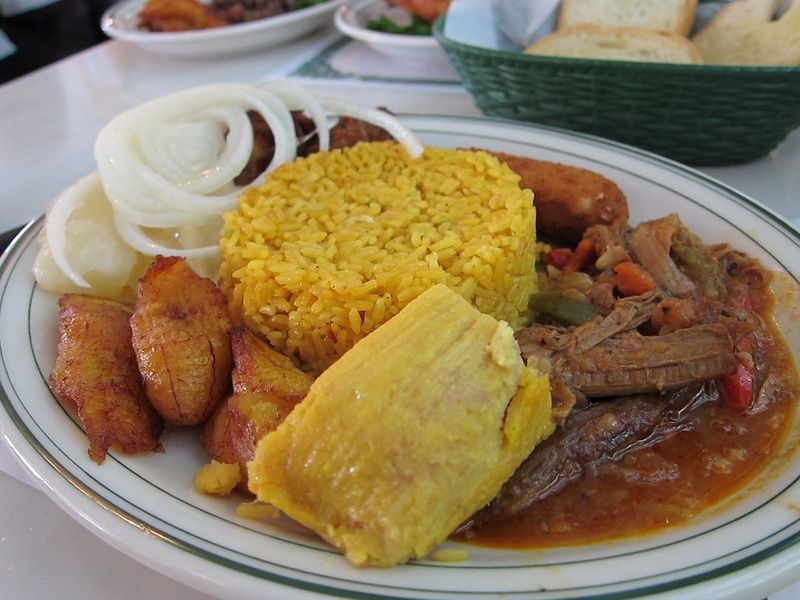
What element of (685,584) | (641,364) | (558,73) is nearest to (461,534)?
(685,584)

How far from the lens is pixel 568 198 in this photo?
97.4 inches

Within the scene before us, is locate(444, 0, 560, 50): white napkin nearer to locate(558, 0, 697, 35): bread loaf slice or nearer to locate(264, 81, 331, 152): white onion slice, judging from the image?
locate(558, 0, 697, 35): bread loaf slice

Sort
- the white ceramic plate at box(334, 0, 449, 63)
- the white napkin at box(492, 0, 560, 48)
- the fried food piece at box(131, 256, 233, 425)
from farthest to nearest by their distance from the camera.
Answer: the white ceramic plate at box(334, 0, 449, 63) < the white napkin at box(492, 0, 560, 48) < the fried food piece at box(131, 256, 233, 425)

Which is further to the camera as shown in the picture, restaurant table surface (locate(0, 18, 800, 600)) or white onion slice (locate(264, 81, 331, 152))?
white onion slice (locate(264, 81, 331, 152))

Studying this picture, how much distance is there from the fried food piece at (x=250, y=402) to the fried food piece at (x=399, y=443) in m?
0.21

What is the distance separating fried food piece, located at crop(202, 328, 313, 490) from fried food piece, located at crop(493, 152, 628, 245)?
1233 millimetres

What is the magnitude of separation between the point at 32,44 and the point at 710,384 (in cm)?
670

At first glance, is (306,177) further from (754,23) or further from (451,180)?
(754,23)

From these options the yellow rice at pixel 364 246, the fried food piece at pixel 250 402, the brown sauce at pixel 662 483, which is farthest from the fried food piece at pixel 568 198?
the fried food piece at pixel 250 402

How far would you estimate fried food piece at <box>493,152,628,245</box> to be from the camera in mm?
2434

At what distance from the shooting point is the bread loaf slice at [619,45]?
3.04 metres

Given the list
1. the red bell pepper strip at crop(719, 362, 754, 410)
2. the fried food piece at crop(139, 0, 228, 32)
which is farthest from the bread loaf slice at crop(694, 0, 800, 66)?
the fried food piece at crop(139, 0, 228, 32)

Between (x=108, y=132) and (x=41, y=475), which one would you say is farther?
(x=108, y=132)

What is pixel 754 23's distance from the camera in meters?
3.12
